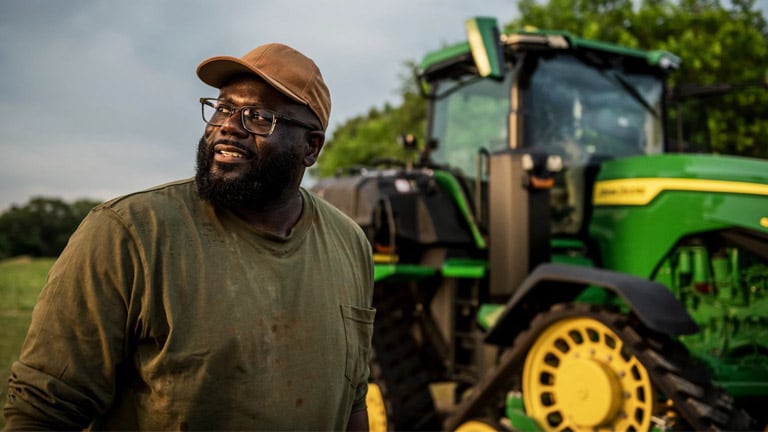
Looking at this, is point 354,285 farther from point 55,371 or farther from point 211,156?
point 55,371

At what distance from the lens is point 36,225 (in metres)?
8.74

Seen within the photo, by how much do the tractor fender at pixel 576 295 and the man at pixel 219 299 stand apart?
223 centimetres

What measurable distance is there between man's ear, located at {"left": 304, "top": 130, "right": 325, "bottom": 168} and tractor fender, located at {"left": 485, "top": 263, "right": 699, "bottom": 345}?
2293mm

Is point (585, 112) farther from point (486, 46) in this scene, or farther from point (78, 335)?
point (78, 335)

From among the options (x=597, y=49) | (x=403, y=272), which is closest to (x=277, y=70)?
(x=403, y=272)

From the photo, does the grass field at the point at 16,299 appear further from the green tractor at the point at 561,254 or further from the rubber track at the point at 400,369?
the green tractor at the point at 561,254

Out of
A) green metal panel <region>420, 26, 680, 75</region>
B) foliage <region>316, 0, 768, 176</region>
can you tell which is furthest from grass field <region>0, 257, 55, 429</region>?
foliage <region>316, 0, 768, 176</region>

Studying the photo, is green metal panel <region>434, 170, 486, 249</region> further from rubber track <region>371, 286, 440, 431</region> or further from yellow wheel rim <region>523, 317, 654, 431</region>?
yellow wheel rim <region>523, 317, 654, 431</region>

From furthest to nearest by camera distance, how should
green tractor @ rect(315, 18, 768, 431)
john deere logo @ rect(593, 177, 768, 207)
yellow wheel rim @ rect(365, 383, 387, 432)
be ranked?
1. yellow wheel rim @ rect(365, 383, 387, 432)
2. john deere logo @ rect(593, 177, 768, 207)
3. green tractor @ rect(315, 18, 768, 431)

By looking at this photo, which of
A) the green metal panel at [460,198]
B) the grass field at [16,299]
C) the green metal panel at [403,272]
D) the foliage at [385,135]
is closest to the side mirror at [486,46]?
the green metal panel at [460,198]

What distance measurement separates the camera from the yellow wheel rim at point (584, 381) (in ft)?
13.1

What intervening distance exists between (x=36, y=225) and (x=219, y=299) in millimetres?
7778

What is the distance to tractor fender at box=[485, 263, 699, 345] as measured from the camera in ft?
12.9

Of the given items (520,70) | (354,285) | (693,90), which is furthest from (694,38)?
(354,285)
